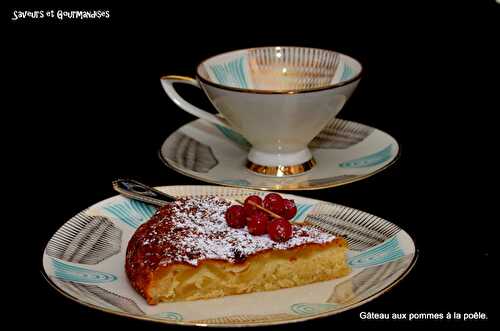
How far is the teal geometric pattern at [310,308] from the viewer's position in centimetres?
308

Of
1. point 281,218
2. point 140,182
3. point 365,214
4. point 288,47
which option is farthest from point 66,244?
point 288,47

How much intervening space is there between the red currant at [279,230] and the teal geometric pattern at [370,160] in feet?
2.86

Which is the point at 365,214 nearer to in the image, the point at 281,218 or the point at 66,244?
the point at 281,218

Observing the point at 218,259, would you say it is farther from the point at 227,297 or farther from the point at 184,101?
the point at 184,101

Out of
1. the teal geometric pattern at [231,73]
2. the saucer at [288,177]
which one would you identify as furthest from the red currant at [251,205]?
the teal geometric pattern at [231,73]

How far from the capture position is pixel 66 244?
3492 millimetres

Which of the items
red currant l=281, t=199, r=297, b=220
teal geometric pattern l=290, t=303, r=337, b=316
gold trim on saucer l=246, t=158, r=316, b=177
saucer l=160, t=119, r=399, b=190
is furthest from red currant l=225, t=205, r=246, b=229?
gold trim on saucer l=246, t=158, r=316, b=177

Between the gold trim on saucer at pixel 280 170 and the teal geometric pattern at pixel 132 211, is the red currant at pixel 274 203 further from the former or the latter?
the gold trim on saucer at pixel 280 170

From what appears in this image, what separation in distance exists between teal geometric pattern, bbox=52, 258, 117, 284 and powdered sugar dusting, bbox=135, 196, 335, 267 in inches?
5.7

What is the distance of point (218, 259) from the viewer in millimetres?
3242

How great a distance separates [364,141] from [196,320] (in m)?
1.52

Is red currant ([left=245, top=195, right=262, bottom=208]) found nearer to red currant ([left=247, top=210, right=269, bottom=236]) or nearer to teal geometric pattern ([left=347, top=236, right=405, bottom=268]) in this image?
red currant ([left=247, top=210, right=269, bottom=236])

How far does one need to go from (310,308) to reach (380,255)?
37cm

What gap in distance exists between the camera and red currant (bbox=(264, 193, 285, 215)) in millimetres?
3459
